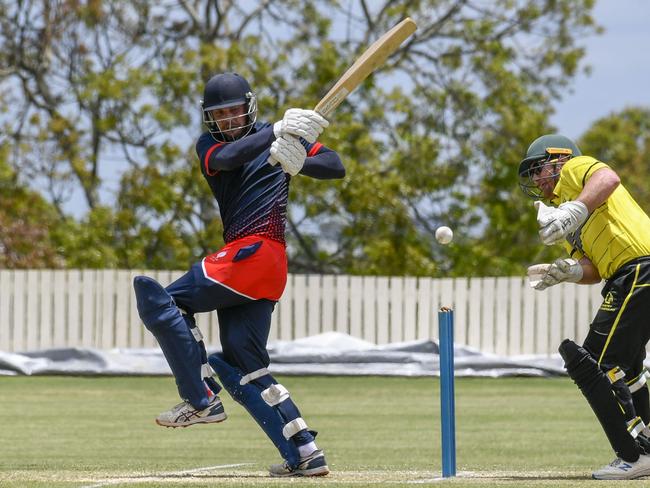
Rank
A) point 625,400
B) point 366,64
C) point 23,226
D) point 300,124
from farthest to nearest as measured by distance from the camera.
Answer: point 23,226, point 366,64, point 625,400, point 300,124

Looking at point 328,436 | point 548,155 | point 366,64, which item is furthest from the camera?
point 328,436

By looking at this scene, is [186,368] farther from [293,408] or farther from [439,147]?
[439,147]

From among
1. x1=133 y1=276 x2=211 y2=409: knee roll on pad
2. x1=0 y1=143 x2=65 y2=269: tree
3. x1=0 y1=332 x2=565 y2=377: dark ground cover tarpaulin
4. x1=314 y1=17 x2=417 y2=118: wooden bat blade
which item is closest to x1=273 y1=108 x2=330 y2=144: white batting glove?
x1=314 y1=17 x2=417 y2=118: wooden bat blade

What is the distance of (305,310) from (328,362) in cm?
196

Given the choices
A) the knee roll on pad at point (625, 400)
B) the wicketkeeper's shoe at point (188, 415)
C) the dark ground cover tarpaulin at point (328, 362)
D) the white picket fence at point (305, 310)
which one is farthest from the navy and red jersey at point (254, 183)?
the white picket fence at point (305, 310)

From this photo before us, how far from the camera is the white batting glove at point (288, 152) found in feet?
21.2

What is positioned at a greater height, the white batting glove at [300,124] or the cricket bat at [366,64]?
the cricket bat at [366,64]

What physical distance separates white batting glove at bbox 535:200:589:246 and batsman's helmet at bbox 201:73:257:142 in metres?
1.60

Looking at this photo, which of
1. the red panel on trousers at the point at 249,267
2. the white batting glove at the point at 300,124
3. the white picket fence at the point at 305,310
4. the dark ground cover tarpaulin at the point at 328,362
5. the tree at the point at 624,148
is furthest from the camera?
the tree at the point at 624,148

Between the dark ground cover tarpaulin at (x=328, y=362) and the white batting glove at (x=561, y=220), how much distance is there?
38.7ft

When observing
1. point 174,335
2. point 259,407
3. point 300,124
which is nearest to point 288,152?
point 300,124

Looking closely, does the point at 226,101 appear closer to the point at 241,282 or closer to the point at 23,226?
the point at 241,282

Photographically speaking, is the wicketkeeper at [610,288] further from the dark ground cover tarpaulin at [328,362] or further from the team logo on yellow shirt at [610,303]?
the dark ground cover tarpaulin at [328,362]

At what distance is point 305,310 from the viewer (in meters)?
20.3
